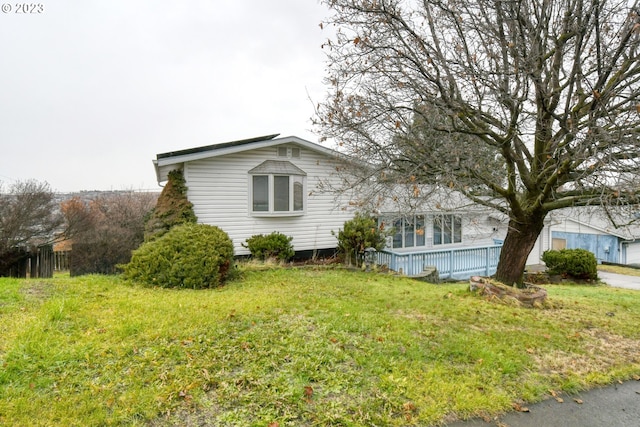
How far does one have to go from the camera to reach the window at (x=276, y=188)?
11.8 metres

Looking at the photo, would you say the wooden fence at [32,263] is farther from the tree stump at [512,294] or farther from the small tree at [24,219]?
the tree stump at [512,294]

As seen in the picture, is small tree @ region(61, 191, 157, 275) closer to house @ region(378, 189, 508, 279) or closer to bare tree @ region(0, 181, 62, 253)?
bare tree @ region(0, 181, 62, 253)

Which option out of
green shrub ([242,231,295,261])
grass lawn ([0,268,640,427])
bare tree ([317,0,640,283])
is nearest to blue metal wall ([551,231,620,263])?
bare tree ([317,0,640,283])

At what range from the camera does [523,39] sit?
16.8 feet

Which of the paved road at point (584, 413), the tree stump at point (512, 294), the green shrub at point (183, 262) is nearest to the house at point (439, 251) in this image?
the tree stump at point (512, 294)

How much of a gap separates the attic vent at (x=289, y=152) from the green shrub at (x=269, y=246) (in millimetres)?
2950

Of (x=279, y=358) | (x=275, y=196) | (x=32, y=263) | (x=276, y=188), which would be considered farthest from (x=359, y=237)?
(x=32, y=263)

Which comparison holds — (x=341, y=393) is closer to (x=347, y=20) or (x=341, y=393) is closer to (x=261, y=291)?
(x=261, y=291)

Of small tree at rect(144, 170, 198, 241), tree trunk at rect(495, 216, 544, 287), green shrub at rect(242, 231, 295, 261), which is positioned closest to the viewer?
tree trunk at rect(495, 216, 544, 287)

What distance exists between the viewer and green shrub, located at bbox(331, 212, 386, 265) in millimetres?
11742

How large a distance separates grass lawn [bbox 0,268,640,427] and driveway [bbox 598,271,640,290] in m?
10.5

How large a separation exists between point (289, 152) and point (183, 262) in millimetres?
6238

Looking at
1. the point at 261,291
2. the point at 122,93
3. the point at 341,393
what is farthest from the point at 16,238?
the point at 341,393

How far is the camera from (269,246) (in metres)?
11.2
